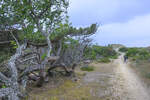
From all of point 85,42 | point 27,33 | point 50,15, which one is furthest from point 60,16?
point 85,42

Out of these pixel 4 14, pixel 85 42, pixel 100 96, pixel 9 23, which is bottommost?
pixel 100 96

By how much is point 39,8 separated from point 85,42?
7.71 m

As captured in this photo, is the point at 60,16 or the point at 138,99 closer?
the point at 138,99

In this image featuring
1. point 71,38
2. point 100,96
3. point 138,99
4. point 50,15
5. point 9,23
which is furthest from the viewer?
point 71,38

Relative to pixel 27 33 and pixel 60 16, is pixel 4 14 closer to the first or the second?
pixel 27 33

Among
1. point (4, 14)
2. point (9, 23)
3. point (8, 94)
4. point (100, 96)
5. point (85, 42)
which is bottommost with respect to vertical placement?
point (100, 96)

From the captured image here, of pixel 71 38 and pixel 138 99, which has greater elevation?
pixel 71 38

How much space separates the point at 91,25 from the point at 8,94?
11298 millimetres

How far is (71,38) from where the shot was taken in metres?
12.9

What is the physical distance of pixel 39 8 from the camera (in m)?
6.14

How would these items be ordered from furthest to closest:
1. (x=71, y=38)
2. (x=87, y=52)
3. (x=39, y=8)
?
(x=87, y=52) → (x=71, y=38) → (x=39, y=8)

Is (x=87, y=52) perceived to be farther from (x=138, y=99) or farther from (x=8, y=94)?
(x=8, y=94)

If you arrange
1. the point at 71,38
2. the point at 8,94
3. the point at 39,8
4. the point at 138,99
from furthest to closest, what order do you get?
the point at 71,38, the point at 39,8, the point at 138,99, the point at 8,94

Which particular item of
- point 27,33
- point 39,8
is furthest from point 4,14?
point 39,8
